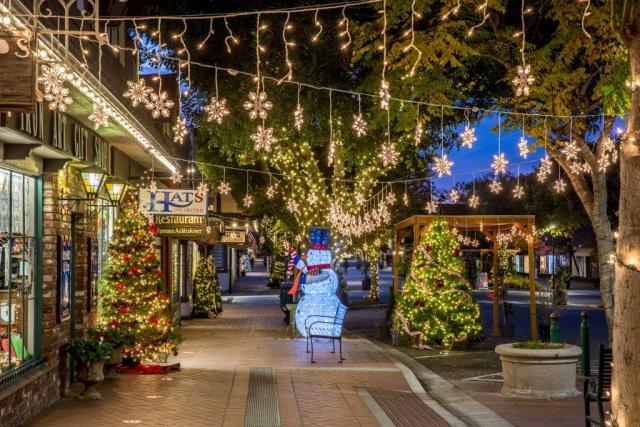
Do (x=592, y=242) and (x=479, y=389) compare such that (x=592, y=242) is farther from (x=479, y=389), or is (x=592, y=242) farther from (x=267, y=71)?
(x=479, y=389)

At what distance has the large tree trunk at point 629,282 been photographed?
20.3ft

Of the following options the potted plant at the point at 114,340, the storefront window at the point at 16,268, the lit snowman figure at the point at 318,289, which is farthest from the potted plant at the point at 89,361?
the lit snowman figure at the point at 318,289

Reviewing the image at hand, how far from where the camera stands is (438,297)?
727 inches

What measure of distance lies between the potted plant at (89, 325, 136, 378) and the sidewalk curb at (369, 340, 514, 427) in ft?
15.4

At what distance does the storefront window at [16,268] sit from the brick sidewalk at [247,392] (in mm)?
918

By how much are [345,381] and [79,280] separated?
4432mm

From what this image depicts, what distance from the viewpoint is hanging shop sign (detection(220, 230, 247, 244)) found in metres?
A: 34.3

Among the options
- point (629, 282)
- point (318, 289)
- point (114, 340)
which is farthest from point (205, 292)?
point (629, 282)

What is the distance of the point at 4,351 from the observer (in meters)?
9.45

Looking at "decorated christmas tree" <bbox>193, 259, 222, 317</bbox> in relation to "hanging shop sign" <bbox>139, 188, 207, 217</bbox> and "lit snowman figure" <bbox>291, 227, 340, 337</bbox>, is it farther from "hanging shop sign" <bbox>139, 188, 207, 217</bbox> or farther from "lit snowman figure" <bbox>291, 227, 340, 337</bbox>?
"hanging shop sign" <bbox>139, 188, 207, 217</bbox>

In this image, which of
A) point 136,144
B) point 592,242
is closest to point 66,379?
point 136,144

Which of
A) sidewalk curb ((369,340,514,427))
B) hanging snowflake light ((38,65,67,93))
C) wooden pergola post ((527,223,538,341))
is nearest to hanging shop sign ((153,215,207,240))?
sidewalk curb ((369,340,514,427))

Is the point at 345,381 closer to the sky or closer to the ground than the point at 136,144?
closer to the ground

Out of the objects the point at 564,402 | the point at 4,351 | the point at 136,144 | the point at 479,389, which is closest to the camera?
the point at 4,351
